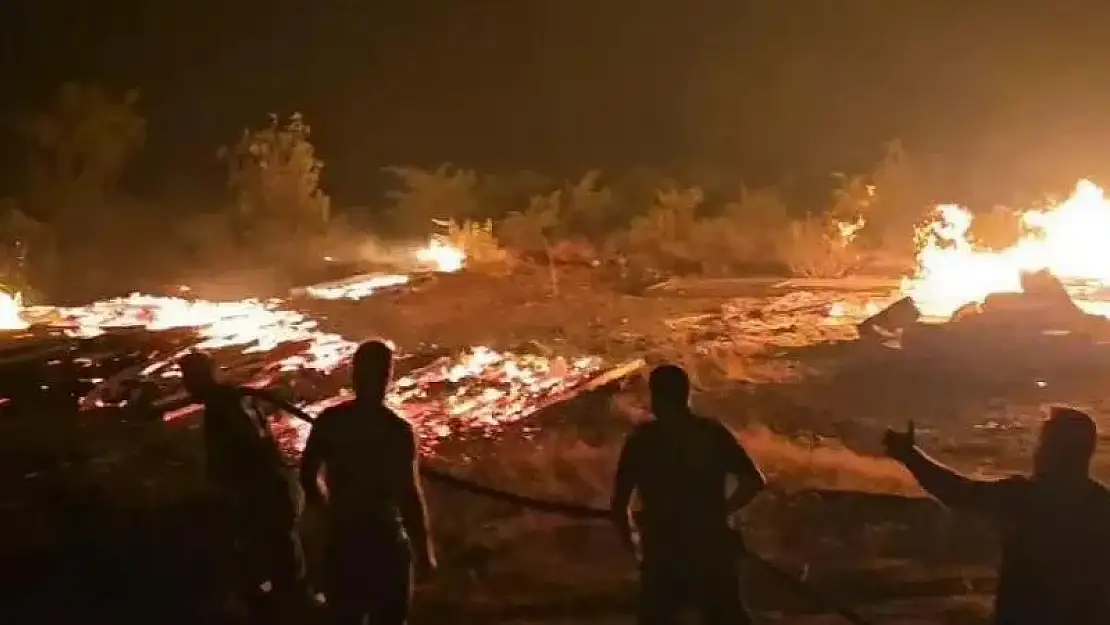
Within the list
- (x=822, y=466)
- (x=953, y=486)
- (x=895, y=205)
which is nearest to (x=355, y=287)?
(x=822, y=466)

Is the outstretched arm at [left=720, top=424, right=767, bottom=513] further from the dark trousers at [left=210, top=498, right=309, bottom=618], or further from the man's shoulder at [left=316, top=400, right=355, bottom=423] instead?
the dark trousers at [left=210, top=498, right=309, bottom=618]

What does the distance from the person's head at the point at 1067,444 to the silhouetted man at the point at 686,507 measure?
122cm

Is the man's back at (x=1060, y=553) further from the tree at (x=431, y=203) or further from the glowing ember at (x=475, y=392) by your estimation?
the tree at (x=431, y=203)

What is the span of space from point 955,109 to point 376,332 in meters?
24.6

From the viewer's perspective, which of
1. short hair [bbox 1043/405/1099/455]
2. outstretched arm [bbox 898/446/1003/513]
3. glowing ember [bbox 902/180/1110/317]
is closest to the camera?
short hair [bbox 1043/405/1099/455]

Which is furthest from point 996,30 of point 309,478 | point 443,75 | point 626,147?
point 309,478

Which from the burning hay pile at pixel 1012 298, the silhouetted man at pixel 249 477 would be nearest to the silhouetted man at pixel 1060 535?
the silhouetted man at pixel 249 477

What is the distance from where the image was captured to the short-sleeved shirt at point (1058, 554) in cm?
470

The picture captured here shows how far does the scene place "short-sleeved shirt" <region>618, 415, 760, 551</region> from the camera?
5223mm

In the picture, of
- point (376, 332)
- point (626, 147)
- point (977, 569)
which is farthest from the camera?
point (626, 147)

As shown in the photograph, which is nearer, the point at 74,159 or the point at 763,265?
the point at 763,265

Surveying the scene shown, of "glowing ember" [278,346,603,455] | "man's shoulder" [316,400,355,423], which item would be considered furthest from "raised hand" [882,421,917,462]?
"glowing ember" [278,346,603,455]

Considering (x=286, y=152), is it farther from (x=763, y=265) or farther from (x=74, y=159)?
(x=763, y=265)

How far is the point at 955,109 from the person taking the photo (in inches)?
1422
